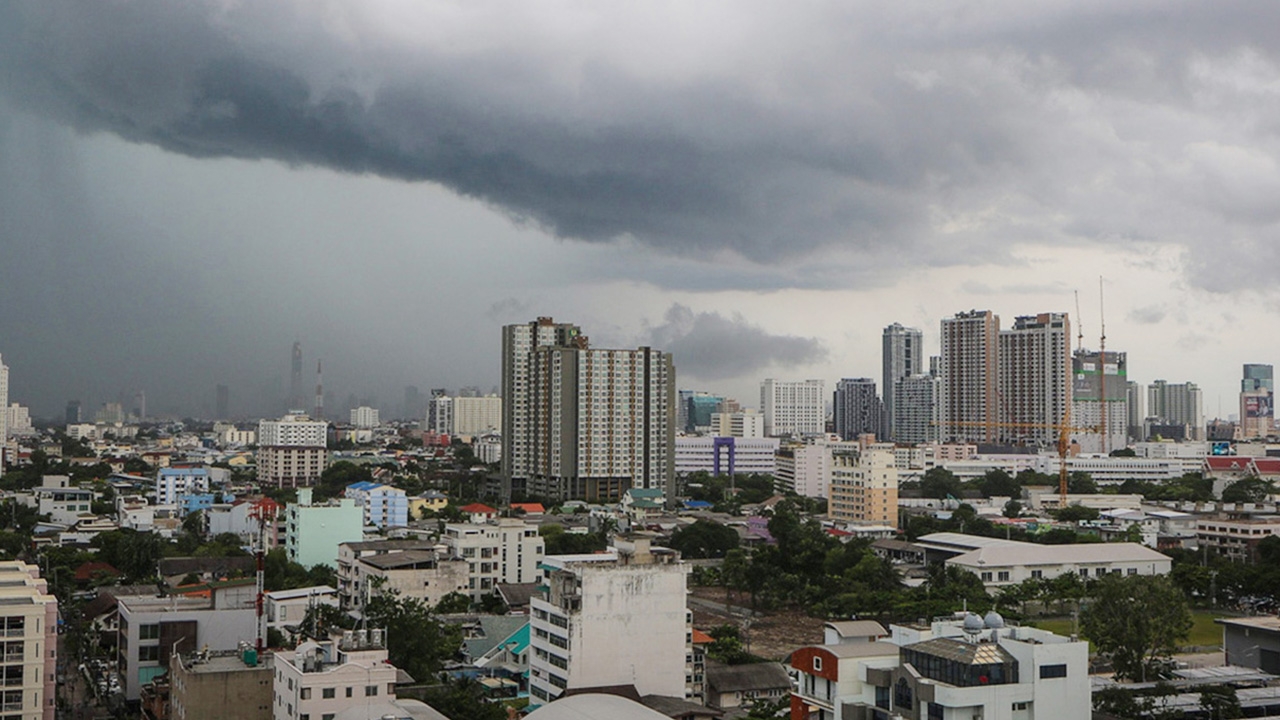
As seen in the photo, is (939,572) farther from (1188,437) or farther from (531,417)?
(1188,437)

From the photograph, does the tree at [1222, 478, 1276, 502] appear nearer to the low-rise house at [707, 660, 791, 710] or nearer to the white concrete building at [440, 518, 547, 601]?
the white concrete building at [440, 518, 547, 601]

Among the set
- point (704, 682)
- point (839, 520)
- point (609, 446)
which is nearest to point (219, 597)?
point (704, 682)

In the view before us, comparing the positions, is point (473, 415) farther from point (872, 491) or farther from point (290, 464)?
point (872, 491)

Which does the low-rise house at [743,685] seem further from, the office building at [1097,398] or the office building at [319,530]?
the office building at [1097,398]

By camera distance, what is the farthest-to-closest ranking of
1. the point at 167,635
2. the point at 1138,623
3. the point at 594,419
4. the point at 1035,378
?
the point at 1035,378 → the point at 594,419 → the point at 1138,623 → the point at 167,635

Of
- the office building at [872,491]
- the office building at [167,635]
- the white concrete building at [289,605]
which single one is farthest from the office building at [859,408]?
the office building at [167,635]

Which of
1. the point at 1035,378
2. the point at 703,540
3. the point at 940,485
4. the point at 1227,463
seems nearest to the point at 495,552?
the point at 703,540

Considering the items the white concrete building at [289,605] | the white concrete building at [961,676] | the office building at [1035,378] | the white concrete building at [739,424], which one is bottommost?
the white concrete building at [289,605]
